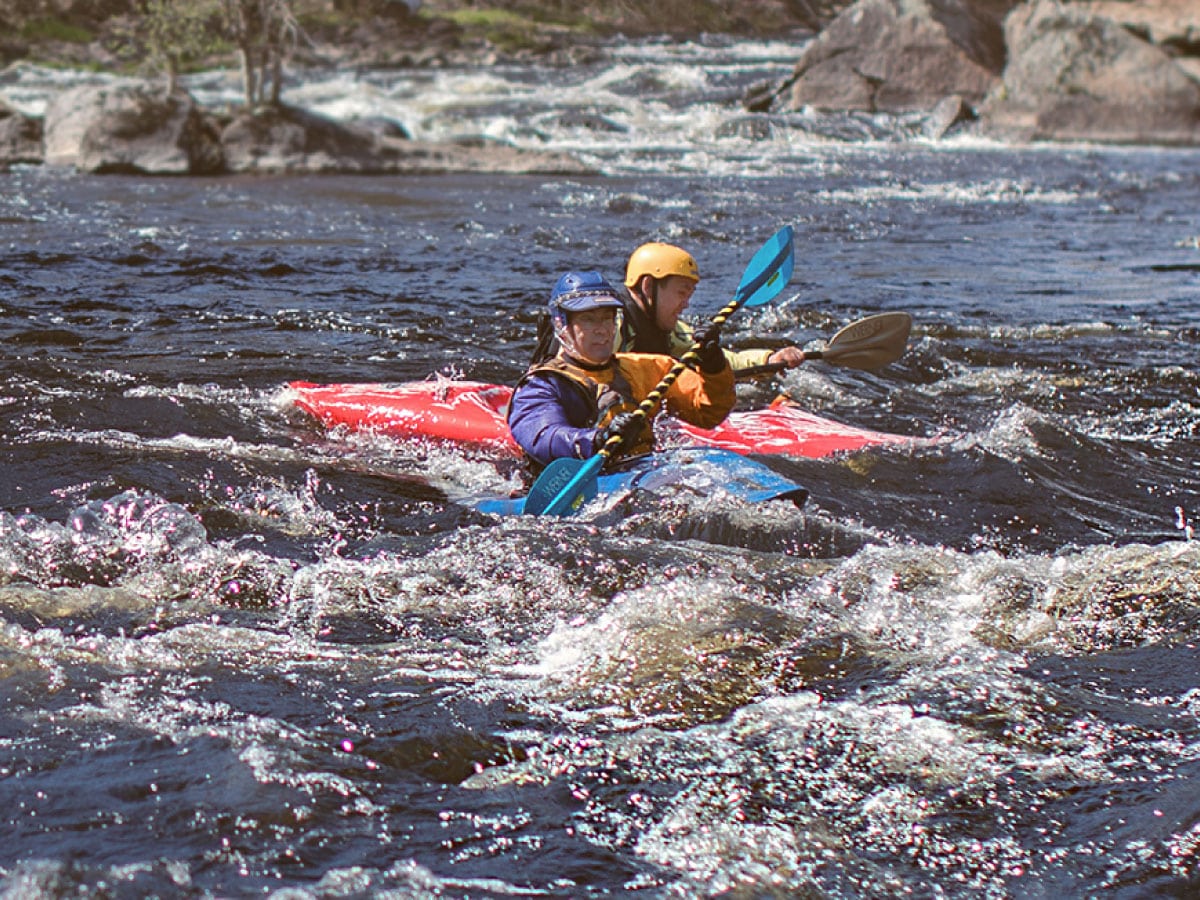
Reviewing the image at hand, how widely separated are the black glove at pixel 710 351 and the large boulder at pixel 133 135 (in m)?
12.9

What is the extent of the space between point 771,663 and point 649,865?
1069mm

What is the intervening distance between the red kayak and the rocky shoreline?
1130 cm

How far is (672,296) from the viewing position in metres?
6.08

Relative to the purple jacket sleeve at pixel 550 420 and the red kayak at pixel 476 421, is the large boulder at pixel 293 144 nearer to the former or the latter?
the red kayak at pixel 476 421

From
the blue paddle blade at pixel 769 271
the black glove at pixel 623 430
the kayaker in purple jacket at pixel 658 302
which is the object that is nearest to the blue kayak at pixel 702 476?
the black glove at pixel 623 430

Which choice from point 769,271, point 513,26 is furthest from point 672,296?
point 513,26

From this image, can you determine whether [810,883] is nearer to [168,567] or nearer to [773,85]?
[168,567]

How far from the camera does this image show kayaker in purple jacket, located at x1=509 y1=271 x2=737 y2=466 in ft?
16.3

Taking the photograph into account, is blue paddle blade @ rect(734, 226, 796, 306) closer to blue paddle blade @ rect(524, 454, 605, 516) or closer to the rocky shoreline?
blue paddle blade @ rect(524, 454, 605, 516)

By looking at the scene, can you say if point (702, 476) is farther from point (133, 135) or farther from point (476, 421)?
point (133, 135)

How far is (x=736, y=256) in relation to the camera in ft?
40.4

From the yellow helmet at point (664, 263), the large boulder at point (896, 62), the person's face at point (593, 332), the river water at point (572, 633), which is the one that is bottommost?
the river water at point (572, 633)

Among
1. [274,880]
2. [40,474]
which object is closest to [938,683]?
[274,880]

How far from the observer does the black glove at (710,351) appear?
5457 millimetres
